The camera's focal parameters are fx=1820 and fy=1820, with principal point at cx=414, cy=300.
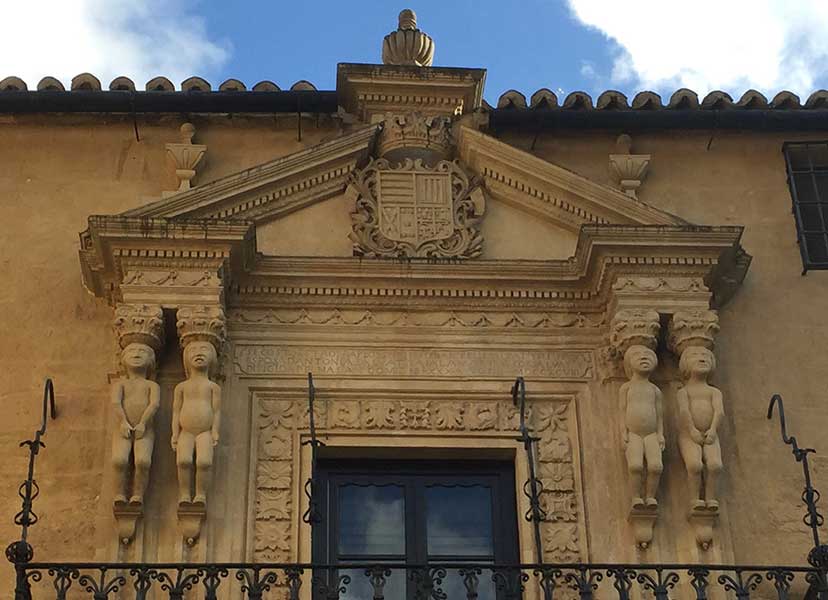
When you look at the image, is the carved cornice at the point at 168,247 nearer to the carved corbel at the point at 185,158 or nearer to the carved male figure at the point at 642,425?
the carved corbel at the point at 185,158

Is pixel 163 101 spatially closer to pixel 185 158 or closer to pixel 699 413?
pixel 185 158

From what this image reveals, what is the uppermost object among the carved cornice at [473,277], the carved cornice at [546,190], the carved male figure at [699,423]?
the carved cornice at [546,190]

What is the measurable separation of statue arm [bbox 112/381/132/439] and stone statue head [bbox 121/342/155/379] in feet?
0.42

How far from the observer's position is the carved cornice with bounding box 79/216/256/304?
10719mm

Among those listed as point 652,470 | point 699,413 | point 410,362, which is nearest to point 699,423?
point 699,413

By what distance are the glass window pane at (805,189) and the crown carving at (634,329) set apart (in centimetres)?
193

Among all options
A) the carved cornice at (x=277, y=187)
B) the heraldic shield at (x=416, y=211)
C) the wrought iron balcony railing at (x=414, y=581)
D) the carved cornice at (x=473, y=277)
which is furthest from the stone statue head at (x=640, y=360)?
the carved cornice at (x=277, y=187)

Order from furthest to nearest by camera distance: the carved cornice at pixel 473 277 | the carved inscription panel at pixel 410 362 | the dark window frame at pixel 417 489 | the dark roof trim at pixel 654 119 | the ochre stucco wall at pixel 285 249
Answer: the dark roof trim at pixel 654 119 < the carved cornice at pixel 473 277 < the carved inscription panel at pixel 410 362 < the ochre stucco wall at pixel 285 249 < the dark window frame at pixel 417 489

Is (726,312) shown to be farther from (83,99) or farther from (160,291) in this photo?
(83,99)

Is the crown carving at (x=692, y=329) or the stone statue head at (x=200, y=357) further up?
the crown carving at (x=692, y=329)

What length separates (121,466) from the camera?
32.9ft

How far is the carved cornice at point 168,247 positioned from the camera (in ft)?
35.2

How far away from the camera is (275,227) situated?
37.7 ft

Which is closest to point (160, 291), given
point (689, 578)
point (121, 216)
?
point (121, 216)
